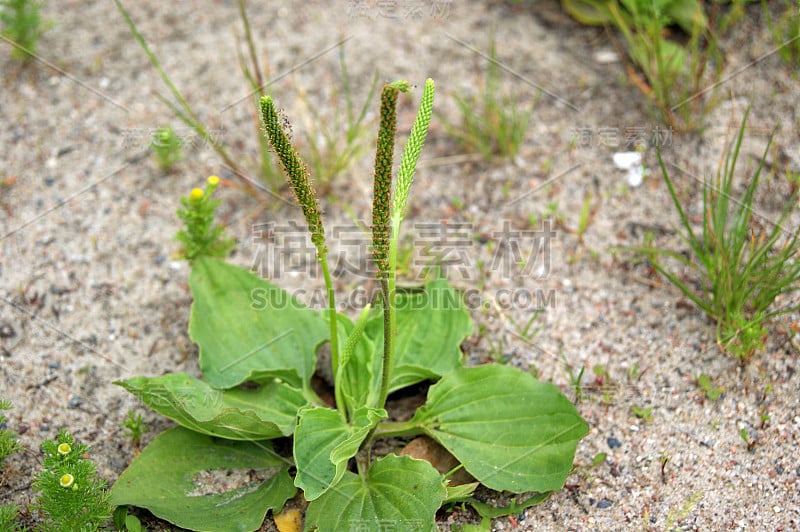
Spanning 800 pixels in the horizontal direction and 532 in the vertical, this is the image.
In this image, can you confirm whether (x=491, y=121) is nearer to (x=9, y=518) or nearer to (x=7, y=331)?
(x=7, y=331)

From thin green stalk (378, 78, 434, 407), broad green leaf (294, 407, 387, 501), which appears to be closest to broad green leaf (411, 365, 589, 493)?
broad green leaf (294, 407, 387, 501)

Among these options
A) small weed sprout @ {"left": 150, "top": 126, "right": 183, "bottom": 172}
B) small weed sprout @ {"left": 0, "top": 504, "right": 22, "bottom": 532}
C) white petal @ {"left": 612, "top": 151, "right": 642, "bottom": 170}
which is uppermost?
small weed sprout @ {"left": 150, "top": 126, "right": 183, "bottom": 172}

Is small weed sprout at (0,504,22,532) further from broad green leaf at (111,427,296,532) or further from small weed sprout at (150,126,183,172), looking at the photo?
small weed sprout at (150,126,183,172)

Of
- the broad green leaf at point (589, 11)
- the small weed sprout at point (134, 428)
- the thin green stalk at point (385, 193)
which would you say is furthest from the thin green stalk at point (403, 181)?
the broad green leaf at point (589, 11)

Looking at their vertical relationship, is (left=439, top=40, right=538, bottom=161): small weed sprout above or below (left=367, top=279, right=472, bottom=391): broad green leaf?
above

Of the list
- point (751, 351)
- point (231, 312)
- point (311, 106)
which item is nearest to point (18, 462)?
point (231, 312)

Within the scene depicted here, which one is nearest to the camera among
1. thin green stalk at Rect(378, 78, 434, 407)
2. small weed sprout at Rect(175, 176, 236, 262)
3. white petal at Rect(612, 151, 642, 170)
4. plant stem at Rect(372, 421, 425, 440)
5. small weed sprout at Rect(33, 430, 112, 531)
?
thin green stalk at Rect(378, 78, 434, 407)

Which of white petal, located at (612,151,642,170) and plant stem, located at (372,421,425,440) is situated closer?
plant stem, located at (372,421,425,440)

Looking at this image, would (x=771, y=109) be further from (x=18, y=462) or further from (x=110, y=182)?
(x=18, y=462)

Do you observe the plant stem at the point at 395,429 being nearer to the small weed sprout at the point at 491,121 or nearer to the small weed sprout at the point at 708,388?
the small weed sprout at the point at 708,388
